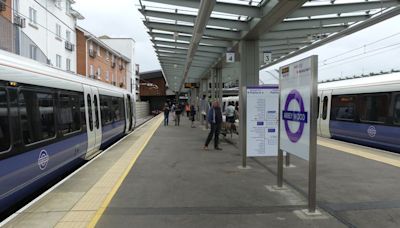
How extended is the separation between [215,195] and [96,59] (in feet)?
132

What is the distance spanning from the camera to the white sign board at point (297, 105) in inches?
218

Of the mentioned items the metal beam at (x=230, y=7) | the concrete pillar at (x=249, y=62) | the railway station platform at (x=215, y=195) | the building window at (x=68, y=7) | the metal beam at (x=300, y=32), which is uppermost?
the building window at (x=68, y=7)

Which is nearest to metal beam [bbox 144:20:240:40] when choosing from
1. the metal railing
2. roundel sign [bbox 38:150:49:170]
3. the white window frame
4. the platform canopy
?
the platform canopy

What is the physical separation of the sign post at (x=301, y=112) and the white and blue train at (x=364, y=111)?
7.04 meters

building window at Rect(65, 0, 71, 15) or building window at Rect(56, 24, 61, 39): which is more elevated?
building window at Rect(65, 0, 71, 15)

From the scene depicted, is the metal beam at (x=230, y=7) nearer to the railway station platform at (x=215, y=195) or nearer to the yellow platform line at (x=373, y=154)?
the railway station platform at (x=215, y=195)

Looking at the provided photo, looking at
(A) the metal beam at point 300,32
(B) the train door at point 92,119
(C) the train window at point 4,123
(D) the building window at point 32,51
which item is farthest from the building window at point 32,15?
(C) the train window at point 4,123

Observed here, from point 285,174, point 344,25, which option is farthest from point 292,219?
point 344,25

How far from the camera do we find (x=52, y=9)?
3244cm

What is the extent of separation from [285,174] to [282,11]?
3.47 m

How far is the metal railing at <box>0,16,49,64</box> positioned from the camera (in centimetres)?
1697

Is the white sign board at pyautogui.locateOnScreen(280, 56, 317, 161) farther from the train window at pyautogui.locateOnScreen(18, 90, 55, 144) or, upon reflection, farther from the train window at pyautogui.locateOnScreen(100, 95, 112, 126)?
the train window at pyautogui.locateOnScreen(100, 95, 112, 126)

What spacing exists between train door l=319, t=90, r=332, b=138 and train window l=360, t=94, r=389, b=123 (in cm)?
273

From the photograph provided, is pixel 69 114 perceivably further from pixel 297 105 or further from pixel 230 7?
pixel 297 105
